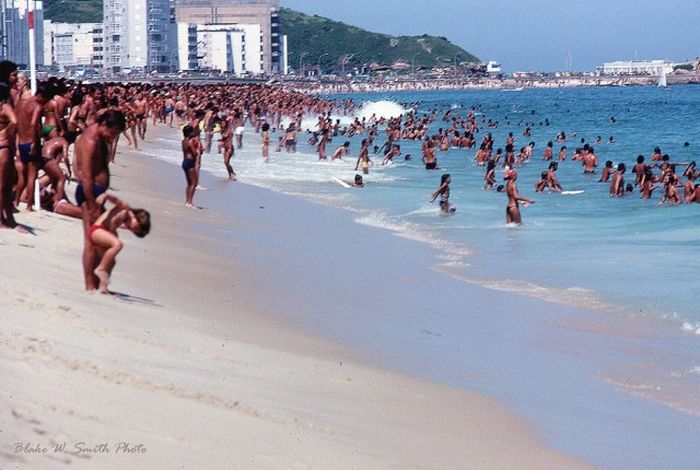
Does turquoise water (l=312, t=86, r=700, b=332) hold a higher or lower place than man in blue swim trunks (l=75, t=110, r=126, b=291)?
lower

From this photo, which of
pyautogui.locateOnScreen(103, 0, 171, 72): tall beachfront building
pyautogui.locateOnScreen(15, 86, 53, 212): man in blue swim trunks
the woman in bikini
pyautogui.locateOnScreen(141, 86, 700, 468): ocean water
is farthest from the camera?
pyautogui.locateOnScreen(103, 0, 171, 72): tall beachfront building

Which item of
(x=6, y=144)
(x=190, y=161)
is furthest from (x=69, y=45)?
A: (x=6, y=144)

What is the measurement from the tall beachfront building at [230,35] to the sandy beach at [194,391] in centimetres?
15214

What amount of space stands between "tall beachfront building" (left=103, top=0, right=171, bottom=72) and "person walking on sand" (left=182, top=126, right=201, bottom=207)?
129497 mm

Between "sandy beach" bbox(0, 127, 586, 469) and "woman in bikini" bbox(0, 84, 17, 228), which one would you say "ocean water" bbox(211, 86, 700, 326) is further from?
"woman in bikini" bbox(0, 84, 17, 228)

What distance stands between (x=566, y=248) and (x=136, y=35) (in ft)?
440

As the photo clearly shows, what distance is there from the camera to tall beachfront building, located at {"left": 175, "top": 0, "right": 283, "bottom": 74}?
16200 centimetres

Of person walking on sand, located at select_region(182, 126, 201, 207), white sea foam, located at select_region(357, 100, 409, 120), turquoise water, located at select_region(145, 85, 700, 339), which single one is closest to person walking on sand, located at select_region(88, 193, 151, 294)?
turquoise water, located at select_region(145, 85, 700, 339)

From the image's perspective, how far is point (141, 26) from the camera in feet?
481

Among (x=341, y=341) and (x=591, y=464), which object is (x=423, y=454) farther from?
(x=341, y=341)

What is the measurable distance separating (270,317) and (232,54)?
163 meters

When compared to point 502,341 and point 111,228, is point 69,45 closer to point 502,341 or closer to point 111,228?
point 502,341

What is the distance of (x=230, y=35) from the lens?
171 m

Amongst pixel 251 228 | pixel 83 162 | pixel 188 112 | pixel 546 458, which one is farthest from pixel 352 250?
pixel 188 112
